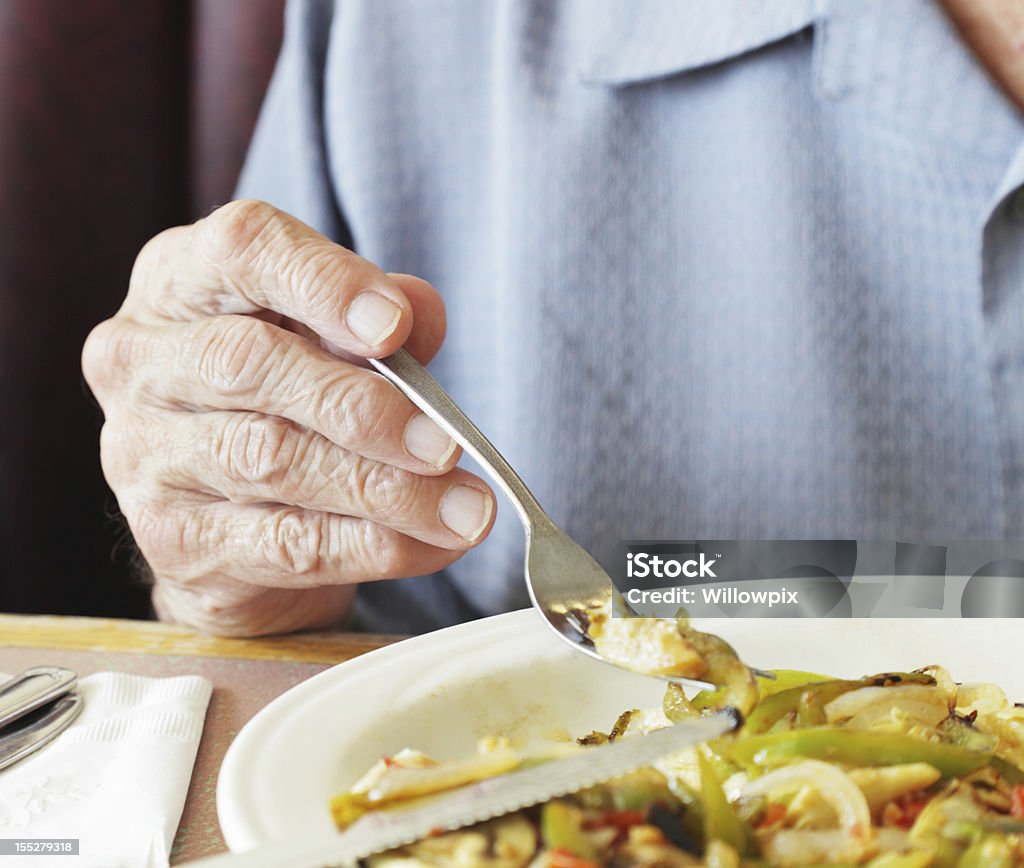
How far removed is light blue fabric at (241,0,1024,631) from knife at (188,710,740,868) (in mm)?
632

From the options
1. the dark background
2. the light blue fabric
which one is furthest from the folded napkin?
the dark background

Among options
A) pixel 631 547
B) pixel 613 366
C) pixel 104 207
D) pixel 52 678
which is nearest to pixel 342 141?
pixel 104 207

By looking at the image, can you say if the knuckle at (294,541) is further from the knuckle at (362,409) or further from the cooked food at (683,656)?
the cooked food at (683,656)

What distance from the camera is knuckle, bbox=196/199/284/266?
63cm

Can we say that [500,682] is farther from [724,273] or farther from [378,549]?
[724,273]

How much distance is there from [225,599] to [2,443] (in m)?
0.59

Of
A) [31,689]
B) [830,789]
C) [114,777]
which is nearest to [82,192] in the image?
[31,689]

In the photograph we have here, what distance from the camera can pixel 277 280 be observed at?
62cm

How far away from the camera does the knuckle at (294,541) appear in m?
0.68

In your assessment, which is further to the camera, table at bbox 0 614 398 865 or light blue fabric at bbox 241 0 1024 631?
light blue fabric at bbox 241 0 1024 631

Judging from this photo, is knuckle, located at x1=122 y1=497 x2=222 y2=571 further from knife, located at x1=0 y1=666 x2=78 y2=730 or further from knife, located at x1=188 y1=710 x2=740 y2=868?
knife, located at x1=188 y1=710 x2=740 y2=868

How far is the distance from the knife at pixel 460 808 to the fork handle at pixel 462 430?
0.55 ft

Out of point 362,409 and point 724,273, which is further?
point 724,273

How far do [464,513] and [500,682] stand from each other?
11 centimetres
